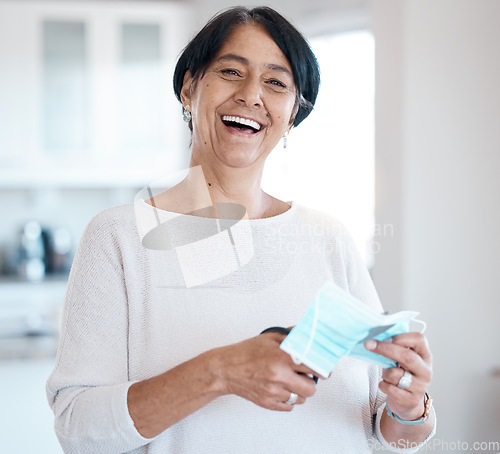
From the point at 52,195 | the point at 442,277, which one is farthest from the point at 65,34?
the point at 442,277

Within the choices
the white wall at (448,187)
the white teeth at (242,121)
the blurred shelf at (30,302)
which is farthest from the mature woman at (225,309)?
the blurred shelf at (30,302)

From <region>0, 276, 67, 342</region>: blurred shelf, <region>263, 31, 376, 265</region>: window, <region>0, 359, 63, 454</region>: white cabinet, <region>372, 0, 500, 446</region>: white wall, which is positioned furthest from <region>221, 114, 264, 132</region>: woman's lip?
<region>0, 276, 67, 342</region>: blurred shelf

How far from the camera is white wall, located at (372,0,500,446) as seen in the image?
5.02 feet

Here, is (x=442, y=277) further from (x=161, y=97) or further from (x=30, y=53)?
(x=30, y=53)

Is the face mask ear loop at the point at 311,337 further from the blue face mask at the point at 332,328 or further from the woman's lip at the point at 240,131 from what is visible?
the woman's lip at the point at 240,131

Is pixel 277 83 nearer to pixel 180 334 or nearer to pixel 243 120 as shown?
pixel 243 120

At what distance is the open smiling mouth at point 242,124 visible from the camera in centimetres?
97

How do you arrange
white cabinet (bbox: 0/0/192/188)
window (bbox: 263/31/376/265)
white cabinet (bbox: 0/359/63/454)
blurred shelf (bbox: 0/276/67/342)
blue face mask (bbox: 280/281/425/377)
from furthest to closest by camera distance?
white cabinet (bbox: 0/0/192/188) < blurred shelf (bbox: 0/276/67/342) < window (bbox: 263/31/376/265) < white cabinet (bbox: 0/359/63/454) < blue face mask (bbox: 280/281/425/377)

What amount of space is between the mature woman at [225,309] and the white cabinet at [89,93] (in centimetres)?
199

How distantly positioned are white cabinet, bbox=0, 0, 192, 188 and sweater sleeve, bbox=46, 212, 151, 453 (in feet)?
7.09

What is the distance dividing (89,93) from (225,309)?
232 centimetres

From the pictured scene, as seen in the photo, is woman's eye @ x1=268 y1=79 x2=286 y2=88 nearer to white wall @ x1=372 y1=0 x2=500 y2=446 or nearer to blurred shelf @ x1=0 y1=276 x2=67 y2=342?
white wall @ x1=372 y1=0 x2=500 y2=446

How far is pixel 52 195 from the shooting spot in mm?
3258

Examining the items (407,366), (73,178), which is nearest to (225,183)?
(407,366)
